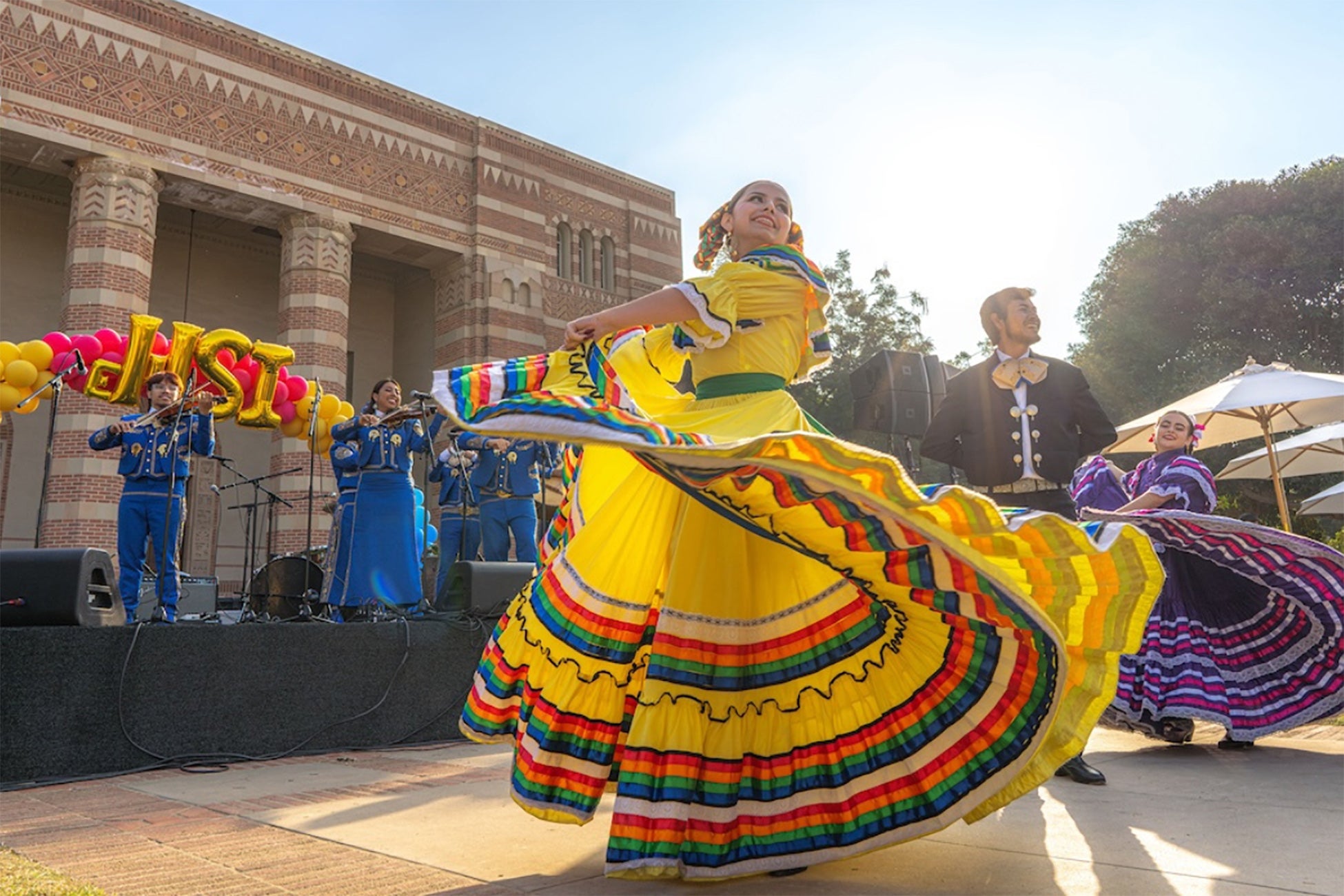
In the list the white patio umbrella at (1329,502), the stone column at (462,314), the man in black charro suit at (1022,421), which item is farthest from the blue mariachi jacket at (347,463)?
the white patio umbrella at (1329,502)

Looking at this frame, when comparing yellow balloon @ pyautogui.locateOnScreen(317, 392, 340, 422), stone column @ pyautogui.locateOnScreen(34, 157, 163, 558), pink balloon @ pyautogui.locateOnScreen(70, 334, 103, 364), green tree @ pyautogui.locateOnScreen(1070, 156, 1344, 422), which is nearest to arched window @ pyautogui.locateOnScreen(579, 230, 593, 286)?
stone column @ pyautogui.locateOnScreen(34, 157, 163, 558)

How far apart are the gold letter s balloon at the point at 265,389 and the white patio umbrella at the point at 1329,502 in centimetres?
1450

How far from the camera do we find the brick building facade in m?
13.7

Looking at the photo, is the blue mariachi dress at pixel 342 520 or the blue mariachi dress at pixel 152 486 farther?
the blue mariachi dress at pixel 342 520

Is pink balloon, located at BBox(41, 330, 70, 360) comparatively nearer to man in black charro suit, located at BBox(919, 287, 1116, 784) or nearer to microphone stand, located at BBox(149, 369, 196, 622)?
microphone stand, located at BBox(149, 369, 196, 622)

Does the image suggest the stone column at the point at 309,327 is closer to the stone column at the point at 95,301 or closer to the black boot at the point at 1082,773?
the stone column at the point at 95,301

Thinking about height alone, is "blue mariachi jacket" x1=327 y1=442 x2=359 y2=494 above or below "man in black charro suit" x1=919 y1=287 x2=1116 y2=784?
above

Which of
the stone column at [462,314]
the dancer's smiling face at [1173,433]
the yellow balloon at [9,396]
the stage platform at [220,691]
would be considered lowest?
the stage platform at [220,691]

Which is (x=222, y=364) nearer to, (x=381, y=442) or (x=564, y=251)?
(x=381, y=442)

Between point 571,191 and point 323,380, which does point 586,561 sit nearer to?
point 323,380

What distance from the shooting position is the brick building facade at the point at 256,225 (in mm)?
13688

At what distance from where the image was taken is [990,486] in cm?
387

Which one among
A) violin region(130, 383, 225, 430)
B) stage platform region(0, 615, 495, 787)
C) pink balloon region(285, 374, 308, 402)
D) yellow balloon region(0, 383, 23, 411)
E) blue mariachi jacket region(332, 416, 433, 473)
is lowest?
stage platform region(0, 615, 495, 787)

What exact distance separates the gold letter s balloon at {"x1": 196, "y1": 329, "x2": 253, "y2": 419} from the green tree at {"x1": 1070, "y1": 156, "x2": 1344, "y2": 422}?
70.6ft
